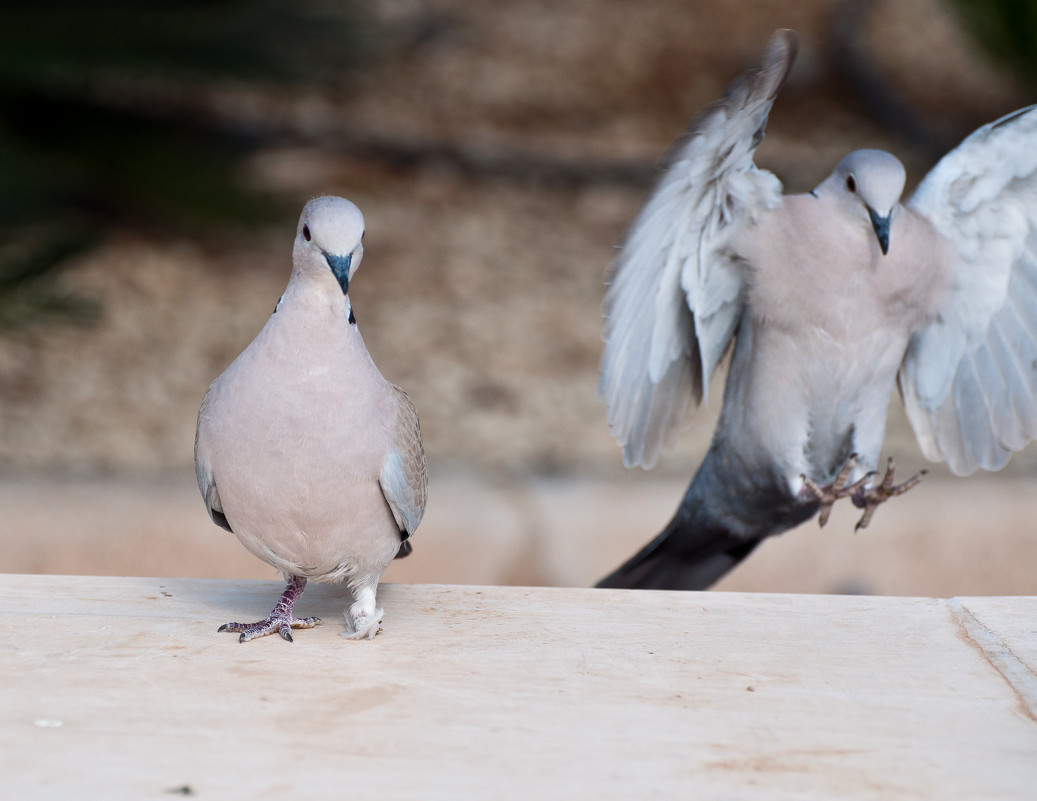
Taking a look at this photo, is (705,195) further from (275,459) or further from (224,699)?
(224,699)

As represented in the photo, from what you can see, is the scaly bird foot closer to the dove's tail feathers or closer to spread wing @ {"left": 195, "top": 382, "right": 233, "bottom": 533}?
spread wing @ {"left": 195, "top": 382, "right": 233, "bottom": 533}

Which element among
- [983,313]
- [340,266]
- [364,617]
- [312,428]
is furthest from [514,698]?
[983,313]

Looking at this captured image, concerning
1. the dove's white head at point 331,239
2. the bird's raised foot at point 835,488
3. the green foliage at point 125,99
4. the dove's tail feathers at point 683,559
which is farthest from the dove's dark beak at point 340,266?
the green foliage at point 125,99

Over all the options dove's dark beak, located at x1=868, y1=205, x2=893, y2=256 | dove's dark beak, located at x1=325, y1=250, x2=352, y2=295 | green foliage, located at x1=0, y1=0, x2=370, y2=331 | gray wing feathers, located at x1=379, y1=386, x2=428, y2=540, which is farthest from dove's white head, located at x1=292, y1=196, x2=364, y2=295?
green foliage, located at x1=0, y1=0, x2=370, y2=331

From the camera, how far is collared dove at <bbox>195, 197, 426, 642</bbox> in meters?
1.32

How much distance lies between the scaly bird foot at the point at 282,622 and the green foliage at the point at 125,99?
1.72 metres

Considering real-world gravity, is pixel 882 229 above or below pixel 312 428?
above

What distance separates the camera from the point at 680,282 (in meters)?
2.05

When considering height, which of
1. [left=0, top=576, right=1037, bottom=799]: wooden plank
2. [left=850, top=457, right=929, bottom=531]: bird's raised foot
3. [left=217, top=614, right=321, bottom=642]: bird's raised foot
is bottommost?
[left=0, top=576, right=1037, bottom=799]: wooden plank

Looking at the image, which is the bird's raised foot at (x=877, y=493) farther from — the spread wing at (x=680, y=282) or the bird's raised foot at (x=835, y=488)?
the spread wing at (x=680, y=282)

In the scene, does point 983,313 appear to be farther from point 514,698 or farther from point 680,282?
point 514,698

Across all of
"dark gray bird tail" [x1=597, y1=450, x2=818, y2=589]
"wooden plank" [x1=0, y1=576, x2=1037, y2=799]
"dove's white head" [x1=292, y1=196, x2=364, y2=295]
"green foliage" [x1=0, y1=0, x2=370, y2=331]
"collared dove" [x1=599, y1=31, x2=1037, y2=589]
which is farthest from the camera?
"green foliage" [x1=0, y1=0, x2=370, y2=331]

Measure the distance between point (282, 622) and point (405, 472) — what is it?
27 centimetres

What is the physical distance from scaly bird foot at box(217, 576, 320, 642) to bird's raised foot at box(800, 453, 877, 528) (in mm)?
940
